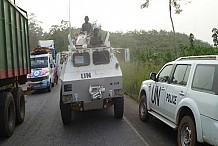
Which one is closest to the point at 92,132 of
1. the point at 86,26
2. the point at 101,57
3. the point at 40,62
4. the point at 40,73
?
the point at 101,57

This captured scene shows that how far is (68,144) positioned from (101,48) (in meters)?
3.73

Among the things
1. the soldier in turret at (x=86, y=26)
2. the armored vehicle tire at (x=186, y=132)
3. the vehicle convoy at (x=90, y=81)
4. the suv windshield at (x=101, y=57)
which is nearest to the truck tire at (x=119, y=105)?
the vehicle convoy at (x=90, y=81)

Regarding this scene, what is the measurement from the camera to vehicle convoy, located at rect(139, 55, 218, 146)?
5.13 m

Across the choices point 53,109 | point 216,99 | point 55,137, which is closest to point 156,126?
point 55,137

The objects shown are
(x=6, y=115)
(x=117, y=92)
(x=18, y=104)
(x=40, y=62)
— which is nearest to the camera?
(x=6, y=115)

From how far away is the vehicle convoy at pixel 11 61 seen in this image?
299 inches

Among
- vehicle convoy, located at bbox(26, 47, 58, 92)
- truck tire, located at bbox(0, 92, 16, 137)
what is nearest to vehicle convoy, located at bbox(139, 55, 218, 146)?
truck tire, located at bbox(0, 92, 16, 137)

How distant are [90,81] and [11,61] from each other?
2.19 meters

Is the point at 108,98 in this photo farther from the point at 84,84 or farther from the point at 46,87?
the point at 46,87

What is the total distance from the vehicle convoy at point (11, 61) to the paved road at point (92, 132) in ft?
1.42

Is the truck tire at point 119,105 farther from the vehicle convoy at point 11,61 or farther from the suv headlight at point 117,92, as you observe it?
the vehicle convoy at point 11,61

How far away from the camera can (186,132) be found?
5.96 metres

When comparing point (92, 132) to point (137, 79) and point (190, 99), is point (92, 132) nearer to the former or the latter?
point (190, 99)

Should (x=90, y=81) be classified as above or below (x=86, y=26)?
below
